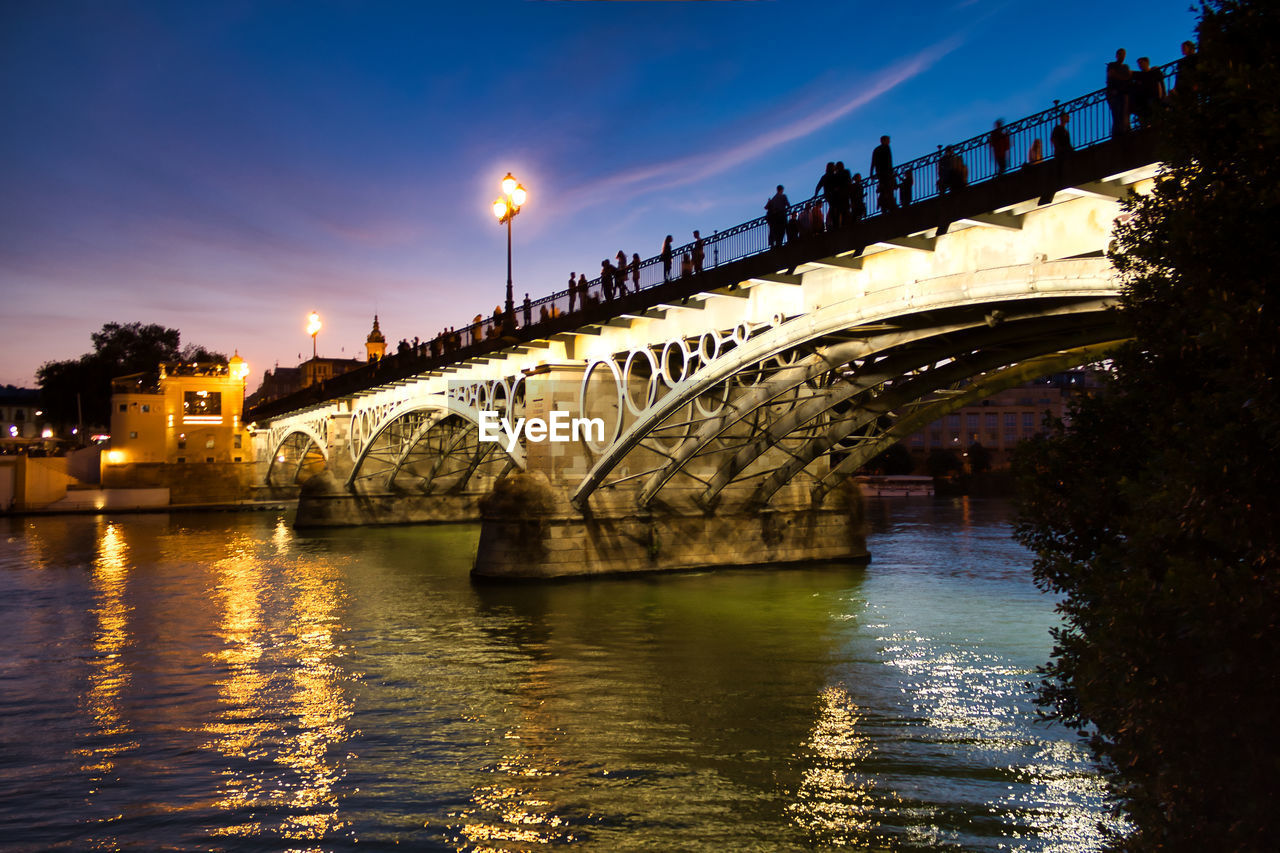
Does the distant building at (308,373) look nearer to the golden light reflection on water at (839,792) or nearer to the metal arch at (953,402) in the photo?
the metal arch at (953,402)

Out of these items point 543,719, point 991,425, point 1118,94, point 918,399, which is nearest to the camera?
point 1118,94

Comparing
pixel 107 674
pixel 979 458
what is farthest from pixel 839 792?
pixel 979 458

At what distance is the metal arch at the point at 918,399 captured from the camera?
1969 cm

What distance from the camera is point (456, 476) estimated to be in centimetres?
4616

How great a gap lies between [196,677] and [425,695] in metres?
3.82

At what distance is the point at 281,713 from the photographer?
12.7 metres

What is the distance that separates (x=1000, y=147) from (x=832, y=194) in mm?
3572

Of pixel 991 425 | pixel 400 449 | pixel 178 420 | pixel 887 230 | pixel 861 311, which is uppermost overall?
pixel 178 420

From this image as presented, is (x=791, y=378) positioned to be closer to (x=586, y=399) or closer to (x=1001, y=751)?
(x=586, y=399)

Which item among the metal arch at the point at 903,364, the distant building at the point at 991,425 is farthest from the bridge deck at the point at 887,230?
the distant building at the point at 991,425

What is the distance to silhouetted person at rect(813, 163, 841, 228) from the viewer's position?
16.8 m

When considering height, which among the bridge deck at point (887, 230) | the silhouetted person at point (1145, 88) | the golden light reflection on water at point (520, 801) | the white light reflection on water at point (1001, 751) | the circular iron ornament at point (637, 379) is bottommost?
the white light reflection on water at point (1001, 751)

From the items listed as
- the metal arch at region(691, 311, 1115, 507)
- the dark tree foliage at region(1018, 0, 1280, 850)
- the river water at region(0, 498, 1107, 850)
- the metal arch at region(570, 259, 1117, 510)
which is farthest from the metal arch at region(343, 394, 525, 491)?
the dark tree foliage at region(1018, 0, 1280, 850)

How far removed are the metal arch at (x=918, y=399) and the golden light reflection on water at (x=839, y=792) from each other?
30.8 ft
